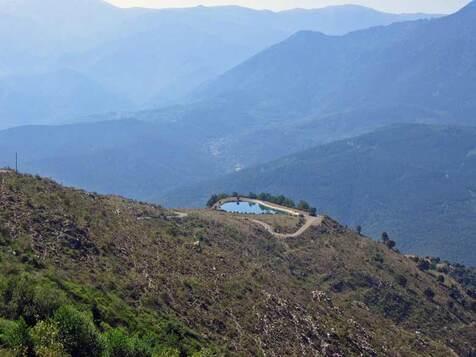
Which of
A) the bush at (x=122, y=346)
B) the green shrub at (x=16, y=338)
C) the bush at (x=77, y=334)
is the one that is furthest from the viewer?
the bush at (x=122, y=346)

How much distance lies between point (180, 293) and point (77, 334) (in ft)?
38.9

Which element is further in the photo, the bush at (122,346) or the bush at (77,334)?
the bush at (122,346)

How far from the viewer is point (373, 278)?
182 feet

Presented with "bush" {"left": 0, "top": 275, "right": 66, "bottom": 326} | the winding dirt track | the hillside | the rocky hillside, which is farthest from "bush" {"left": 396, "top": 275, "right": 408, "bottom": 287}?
the hillside

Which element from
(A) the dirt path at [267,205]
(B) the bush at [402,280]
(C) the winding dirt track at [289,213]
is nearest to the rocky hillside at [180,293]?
(B) the bush at [402,280]

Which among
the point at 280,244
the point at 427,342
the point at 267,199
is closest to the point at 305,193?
the point at 267,199

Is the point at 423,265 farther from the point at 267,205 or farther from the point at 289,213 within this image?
the point at 267,205

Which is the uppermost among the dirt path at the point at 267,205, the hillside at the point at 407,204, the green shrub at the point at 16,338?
the green shrub at the point at 16,338

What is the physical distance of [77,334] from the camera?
19219 mm

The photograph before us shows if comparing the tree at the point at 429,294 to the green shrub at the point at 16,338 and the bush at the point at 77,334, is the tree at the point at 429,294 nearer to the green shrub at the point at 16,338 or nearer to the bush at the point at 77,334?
the bush at the point at 77,334

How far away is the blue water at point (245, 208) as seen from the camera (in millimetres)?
78069

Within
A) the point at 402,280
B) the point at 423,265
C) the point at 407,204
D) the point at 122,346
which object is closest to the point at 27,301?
the point at 122,346

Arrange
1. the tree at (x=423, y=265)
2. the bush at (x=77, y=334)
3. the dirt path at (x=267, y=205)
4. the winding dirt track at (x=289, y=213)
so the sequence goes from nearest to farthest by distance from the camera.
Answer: the bush at (x=77, y=334) → the winding dirt track at (x=289, y=213) → the tree at (x=423, y=265) → the dirt path at (x=267, y=205)

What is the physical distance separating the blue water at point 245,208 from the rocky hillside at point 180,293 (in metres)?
20.9
